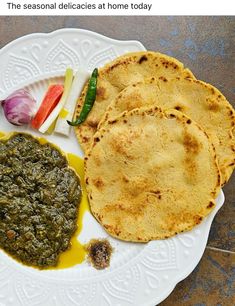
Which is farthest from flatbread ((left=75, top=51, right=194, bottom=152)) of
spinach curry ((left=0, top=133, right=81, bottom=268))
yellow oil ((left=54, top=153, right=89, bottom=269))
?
yellow oil ((left=54, top=153, right=89, bottom=269))

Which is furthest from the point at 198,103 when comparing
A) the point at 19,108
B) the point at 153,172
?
the point at 19,108

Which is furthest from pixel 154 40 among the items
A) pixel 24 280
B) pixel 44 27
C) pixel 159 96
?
pixel 24 280

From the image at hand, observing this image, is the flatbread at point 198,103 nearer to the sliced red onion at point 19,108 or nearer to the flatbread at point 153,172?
the flatbread at point 153,172

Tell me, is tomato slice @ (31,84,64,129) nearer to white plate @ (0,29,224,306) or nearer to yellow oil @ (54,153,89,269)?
white plate @ (0,29,224,306)

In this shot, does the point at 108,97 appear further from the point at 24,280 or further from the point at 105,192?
the point at 24,280

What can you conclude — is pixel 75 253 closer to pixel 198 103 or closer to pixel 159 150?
pixel 159 150
